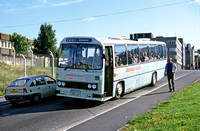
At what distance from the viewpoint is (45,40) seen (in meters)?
56.2

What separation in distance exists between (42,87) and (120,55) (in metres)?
4.38

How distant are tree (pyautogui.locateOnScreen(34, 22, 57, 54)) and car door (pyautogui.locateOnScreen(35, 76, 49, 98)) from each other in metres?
44.8

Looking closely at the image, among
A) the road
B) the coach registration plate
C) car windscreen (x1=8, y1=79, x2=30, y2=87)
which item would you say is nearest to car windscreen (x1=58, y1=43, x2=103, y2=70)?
the coach registration plate

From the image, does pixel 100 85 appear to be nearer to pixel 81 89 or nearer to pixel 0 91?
pixel 81 89

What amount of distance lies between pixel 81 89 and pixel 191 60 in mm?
156582

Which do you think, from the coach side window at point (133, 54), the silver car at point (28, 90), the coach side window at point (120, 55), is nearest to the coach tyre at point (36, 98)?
the silver car at point (28, 90)

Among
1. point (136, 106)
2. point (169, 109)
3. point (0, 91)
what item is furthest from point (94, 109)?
point (0, 91)

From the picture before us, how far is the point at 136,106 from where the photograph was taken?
33.5 ft

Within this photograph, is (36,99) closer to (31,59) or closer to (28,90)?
(28,90)

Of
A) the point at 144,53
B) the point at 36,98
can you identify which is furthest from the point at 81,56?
the point at 144,53

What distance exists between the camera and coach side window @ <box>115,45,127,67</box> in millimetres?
11539

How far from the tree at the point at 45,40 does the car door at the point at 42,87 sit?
44817 mm

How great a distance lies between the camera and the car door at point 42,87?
1219 centimetres

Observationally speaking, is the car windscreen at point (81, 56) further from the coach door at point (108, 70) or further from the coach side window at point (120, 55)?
the coach side window at point (120, 55)
